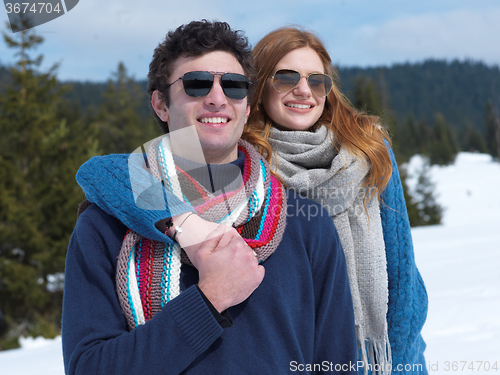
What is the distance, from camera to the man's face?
167 centimetres

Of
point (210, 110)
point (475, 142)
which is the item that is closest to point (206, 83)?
point (210, 110)

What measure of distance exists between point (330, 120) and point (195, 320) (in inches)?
61.8

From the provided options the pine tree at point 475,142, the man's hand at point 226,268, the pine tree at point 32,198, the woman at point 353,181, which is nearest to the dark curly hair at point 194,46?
the woman at point 353,181

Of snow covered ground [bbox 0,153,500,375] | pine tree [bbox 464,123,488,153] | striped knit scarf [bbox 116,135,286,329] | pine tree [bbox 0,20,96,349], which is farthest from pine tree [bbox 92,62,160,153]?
pine tree [bbox 464,123,488,153]

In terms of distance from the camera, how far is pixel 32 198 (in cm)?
1258

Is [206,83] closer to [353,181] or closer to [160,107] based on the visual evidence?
[160,107]

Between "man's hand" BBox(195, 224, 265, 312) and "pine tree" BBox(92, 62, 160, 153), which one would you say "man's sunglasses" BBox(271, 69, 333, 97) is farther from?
"pine tree" BBox(92, 62, 160, 153)

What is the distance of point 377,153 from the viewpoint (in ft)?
7.30

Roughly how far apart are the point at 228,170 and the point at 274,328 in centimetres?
63

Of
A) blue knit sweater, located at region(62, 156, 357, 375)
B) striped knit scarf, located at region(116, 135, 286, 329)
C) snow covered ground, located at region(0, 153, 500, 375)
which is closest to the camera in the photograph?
blue knit sweater, located at region(62, 156, 357, 375)

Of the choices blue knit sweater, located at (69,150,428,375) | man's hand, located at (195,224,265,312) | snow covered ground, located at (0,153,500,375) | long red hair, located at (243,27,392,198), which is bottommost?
snow covered ground, located at (0,153,500,375)

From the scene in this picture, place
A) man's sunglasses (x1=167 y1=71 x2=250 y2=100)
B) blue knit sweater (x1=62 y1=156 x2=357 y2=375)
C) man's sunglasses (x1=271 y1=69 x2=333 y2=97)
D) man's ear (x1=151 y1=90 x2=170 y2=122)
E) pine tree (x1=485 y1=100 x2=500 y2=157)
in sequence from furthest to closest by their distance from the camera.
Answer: pine tree (x1=485 y1=100 x2=500 y2=157) < man's sunglasses (x1=271 y1=69 x2=333 y2=97) < man's ear (x1=151 y1=90 x2=170 y2=122) < man's sunglasses (x1=167 y1=71 x2=250 y2=100) < blue knit sweater (x1=62 y1=156 x2=357 y2=375)

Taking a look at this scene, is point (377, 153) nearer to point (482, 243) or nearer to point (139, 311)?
point (139, 311)

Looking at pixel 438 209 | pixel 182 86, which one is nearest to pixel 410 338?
pixel 182 86
